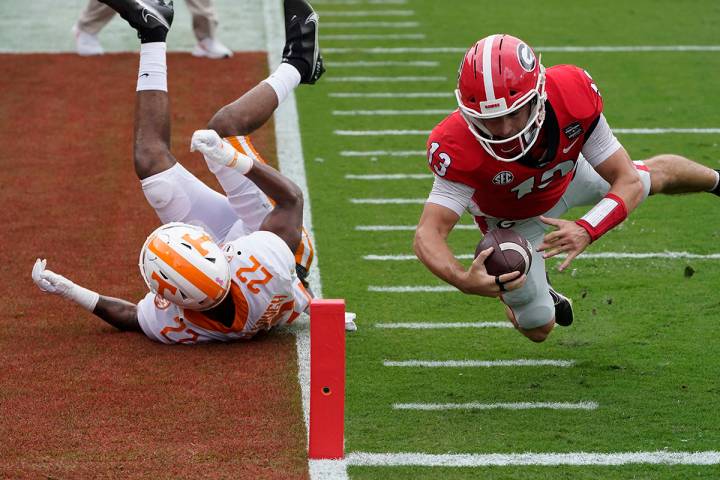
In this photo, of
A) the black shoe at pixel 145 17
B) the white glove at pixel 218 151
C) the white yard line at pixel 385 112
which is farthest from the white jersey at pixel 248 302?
the white yard line at pixel 385 112

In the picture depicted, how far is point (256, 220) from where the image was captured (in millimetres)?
5824

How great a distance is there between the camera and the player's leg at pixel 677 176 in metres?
5.35

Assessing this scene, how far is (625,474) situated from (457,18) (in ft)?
28.8

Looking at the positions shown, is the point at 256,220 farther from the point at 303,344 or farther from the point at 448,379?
the point at 448,379

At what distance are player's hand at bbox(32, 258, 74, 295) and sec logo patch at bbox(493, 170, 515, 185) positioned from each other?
81.6 inches

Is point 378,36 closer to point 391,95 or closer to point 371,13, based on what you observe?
point 371,13

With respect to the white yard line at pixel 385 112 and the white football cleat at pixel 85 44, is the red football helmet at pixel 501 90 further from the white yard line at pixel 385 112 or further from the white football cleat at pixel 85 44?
the white football cleat at pixel 85 44

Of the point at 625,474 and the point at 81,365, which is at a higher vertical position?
the point at 625,474

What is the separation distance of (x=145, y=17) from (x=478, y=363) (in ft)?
8.25

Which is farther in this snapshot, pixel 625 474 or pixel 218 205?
pixel 218 205

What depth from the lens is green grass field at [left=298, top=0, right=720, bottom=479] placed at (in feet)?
14.9

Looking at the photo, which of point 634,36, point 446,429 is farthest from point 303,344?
point 634,36

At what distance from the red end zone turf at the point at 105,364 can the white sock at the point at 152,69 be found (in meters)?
1.02

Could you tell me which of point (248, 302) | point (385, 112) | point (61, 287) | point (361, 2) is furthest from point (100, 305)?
point (361, 2)
